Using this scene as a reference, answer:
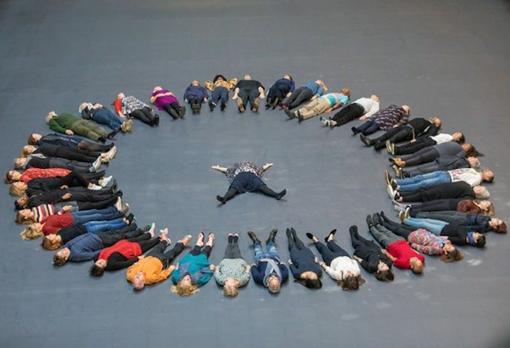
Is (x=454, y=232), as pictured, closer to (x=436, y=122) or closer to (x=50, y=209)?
(x=436, y=122)

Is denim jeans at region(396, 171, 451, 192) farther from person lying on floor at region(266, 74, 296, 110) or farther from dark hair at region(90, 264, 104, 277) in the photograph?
dark hair at region(90, 264, 104, 277)

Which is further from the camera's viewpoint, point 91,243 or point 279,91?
point 279,91

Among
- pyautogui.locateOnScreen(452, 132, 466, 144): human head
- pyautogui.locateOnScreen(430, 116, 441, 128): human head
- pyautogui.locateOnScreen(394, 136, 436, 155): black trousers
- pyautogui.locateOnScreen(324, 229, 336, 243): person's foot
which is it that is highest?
pyautogui.locateOnScreen(430, 116, 441, 128): human head

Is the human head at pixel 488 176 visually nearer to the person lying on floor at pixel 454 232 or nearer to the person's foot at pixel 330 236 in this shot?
the person lying on floor at pixel 454 232

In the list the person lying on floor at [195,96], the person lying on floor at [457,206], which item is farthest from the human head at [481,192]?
the person lying on floor at [195,96]

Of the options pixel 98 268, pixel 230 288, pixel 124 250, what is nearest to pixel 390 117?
pixel 230 288

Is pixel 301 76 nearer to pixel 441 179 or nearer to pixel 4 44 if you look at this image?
pixel 441 179

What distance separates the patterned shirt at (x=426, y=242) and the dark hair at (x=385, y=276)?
546 millimetres

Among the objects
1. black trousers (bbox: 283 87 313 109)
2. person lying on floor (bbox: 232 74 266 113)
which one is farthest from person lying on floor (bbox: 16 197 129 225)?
black trousers (bbox: 283 87 313 109)

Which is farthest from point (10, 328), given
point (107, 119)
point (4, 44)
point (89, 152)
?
point (4, 44)

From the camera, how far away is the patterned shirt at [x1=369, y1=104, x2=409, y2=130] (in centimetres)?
977

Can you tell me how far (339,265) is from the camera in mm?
7680

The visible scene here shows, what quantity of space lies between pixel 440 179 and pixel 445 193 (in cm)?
26

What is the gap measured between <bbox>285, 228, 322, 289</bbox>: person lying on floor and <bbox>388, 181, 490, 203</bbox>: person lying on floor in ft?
4.67
